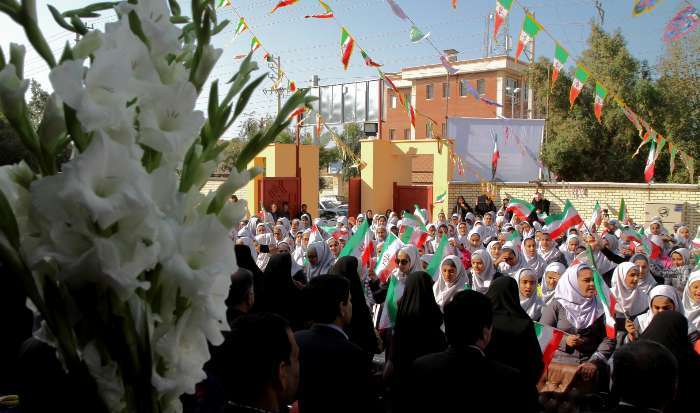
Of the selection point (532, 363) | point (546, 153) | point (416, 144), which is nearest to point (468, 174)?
point (416, 144)

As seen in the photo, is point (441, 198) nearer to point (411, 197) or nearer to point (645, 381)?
point (411, 197)

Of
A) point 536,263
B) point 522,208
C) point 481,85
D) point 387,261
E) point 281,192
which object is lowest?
point 536,263

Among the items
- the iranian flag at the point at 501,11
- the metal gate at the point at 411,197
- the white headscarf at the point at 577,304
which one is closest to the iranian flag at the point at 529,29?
the iranian flag at the point at 501,11

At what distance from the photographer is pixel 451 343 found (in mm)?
2691

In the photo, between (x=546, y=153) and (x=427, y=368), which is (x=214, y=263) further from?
(x=546, y=153)

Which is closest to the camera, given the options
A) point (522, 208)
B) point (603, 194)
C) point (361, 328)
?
point (361, 328)

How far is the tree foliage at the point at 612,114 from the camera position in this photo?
23406 mm

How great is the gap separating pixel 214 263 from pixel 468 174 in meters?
19.1

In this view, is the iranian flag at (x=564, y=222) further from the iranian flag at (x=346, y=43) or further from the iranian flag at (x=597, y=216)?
the iranian flag at (x=346, y=43)

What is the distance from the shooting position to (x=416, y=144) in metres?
20.3

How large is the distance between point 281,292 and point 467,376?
3009 mm

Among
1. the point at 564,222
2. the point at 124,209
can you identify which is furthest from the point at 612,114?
the point at 124,209

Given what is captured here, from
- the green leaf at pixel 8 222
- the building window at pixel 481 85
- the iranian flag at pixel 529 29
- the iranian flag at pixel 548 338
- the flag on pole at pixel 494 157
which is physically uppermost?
the building window at pixel 481 85

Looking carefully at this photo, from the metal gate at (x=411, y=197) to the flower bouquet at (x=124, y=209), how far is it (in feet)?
62.2
